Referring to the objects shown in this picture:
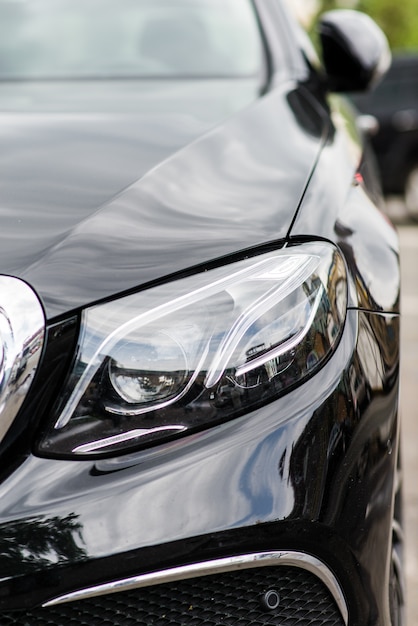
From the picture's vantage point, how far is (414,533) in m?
2.43

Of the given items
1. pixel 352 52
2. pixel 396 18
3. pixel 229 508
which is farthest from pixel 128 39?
pixel 396 18

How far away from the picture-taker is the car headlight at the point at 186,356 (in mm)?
1100

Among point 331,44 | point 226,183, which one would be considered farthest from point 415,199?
point 226,183

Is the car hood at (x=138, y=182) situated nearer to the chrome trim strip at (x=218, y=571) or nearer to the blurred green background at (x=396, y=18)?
the chrome trim strip at (x=218, y=571)

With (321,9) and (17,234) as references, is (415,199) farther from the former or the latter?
(321,9)

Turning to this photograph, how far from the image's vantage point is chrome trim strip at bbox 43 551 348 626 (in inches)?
40.3

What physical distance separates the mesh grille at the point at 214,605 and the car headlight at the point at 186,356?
183 mm

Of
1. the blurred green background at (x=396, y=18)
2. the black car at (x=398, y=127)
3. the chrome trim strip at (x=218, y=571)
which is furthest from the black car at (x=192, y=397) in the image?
the blurred green background at (x=396, y=18)

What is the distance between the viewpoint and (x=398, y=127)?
9.52 metres

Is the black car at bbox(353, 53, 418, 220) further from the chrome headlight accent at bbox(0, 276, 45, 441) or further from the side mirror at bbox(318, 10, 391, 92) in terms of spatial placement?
the chrome headlight accent at bbox(0, 276, 45, 441)

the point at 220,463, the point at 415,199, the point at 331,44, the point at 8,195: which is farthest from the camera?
the point at 415,199

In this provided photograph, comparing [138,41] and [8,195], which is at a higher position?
[138,41]

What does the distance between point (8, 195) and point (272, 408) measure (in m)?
0.52

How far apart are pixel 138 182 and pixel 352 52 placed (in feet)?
4.84
